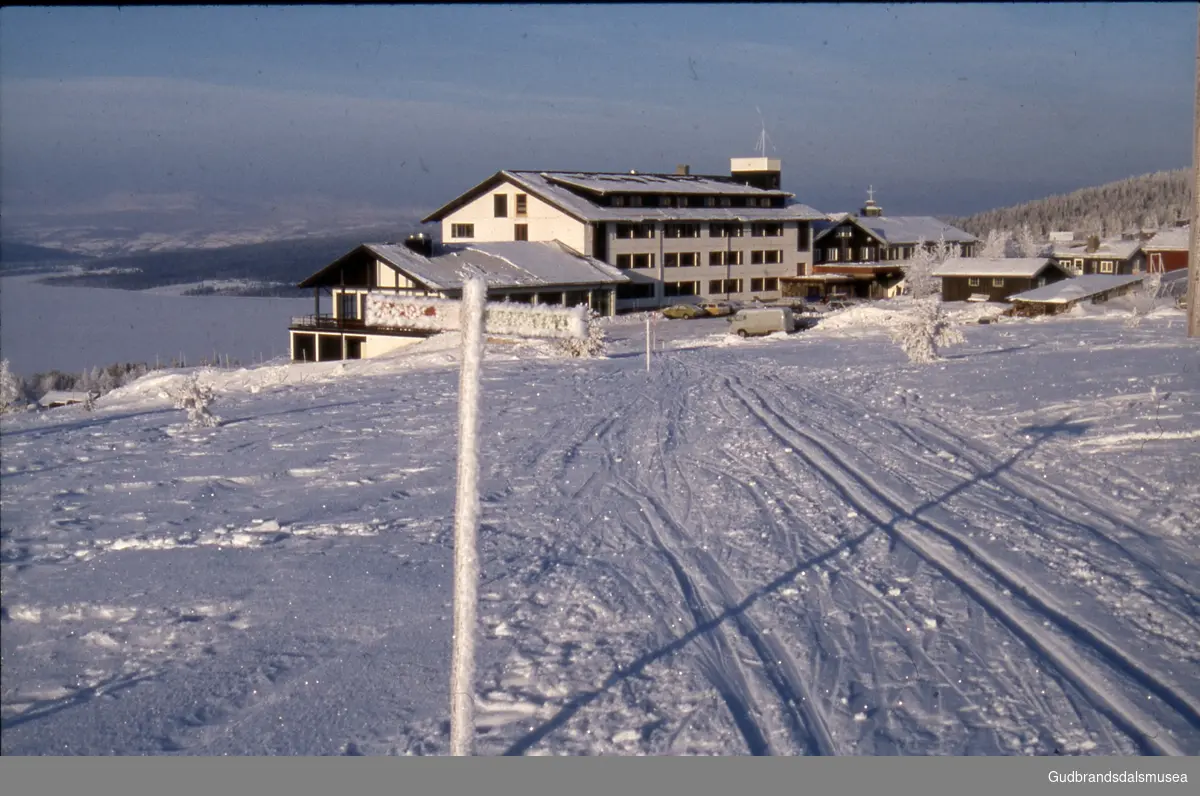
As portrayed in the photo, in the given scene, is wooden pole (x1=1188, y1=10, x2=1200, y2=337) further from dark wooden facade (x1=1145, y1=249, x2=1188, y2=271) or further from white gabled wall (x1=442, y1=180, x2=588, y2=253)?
dark wooden facade (x1=1145, y1=249, x2=1188, y2=271)

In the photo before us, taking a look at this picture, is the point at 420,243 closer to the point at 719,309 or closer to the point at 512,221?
the point at 512,221

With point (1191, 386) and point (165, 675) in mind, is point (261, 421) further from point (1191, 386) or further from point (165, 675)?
point (1191, 386)

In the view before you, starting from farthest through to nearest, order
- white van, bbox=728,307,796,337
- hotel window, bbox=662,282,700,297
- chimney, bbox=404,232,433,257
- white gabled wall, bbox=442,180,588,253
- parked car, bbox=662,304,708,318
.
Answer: hotel window, bbox=662,282,700,297 → white gabled wall, bbox=442,180,588,253 → parked car, bbox=662,304,708,318 → chimney, bbox=404,232,433,257 → white van, bbox=728,307,796,337

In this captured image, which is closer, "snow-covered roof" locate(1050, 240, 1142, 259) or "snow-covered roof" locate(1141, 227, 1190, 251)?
"snow-covered roof" locate(1141, 227, 1190, 251)

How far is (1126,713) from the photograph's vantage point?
5117 millimetres

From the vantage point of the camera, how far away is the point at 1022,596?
693 cm

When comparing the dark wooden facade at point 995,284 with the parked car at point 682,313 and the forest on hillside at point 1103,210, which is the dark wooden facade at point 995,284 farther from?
the forest on hillside at point 1103,210

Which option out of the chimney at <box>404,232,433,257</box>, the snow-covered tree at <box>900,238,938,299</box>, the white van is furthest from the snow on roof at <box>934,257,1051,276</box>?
the chimney at <box>404,232,433,257</box>

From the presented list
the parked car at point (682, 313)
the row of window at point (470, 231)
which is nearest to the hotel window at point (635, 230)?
the row of window at point (470, 231)

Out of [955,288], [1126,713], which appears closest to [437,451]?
[1126,713]

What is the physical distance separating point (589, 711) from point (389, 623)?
1.83 metres

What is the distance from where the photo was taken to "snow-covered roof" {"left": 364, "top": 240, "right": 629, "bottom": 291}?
3966 centimetres

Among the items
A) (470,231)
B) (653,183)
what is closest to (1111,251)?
(653,183)

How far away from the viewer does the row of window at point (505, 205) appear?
175 feet
